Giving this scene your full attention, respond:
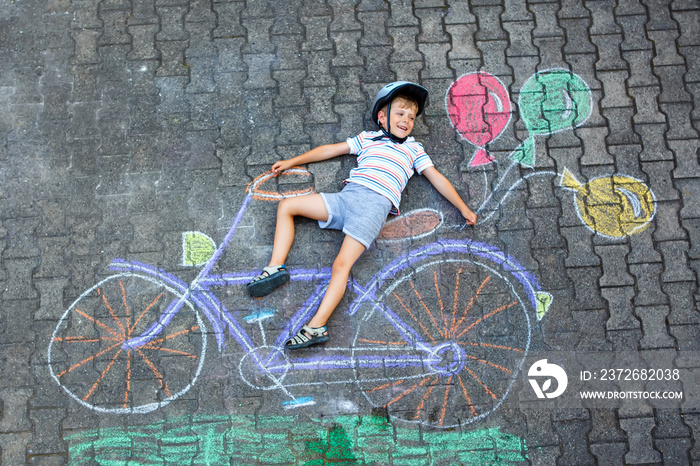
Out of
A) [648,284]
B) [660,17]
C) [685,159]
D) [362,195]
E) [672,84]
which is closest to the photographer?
[362,195]

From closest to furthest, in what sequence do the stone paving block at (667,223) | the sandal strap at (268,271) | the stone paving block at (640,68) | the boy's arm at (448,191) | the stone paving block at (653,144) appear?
the sandal strap at (268,271) → the boy's arm at (448,191) → the stone paving block at (667,223) → the stone paving block at (653,144) → the stone paving block at (640,68)

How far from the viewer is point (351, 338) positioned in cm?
336

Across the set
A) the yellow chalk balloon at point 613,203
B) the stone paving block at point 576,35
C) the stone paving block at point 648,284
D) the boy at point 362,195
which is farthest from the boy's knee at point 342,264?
the stone paving block at point 576,35

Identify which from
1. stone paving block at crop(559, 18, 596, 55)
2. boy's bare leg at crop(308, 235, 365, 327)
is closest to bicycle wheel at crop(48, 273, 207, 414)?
boy's bare leg at crop(308, 235, 365, 327)

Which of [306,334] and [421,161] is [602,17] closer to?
[421,161]

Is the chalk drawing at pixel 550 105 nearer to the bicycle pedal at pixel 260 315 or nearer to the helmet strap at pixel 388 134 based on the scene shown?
the helmet strap at pixel 388 134

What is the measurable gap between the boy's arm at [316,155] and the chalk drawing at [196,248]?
66cm

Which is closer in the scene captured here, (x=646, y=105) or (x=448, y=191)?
(x=448, y=191)

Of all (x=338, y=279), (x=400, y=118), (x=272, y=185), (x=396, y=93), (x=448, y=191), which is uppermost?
(x=396, y=93)

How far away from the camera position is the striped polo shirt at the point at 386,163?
133 inches

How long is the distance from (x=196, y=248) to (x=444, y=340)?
1.74 m

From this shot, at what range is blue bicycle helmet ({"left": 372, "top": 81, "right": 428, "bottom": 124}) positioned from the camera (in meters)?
3.39

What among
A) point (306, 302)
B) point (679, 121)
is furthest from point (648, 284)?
point (306, 302)

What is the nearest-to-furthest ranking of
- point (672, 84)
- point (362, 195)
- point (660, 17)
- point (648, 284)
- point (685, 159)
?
point (362, 195) < point (648, 284) < point (685, 159) < point (672, 84) < point (660, 17)
